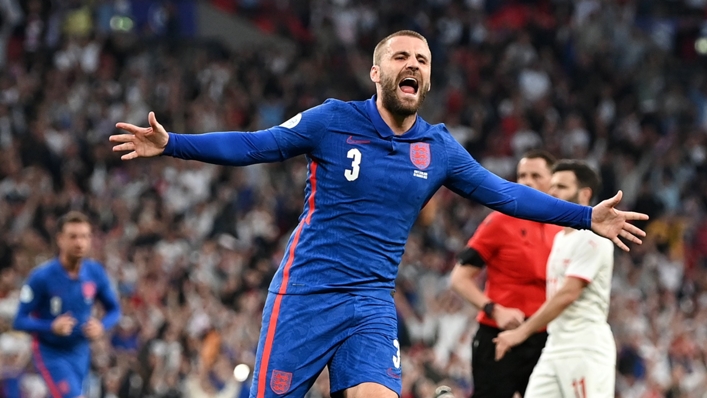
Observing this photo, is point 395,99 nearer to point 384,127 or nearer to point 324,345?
point 384,127

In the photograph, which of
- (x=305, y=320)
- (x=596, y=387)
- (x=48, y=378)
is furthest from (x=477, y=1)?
(x=305, y=320)

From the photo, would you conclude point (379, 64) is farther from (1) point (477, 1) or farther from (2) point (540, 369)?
(1) point (477, 1)

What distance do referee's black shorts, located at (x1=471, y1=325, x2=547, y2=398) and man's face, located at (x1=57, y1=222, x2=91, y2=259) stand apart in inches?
147

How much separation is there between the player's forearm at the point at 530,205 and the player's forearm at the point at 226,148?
1.11 m

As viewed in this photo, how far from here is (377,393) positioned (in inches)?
219

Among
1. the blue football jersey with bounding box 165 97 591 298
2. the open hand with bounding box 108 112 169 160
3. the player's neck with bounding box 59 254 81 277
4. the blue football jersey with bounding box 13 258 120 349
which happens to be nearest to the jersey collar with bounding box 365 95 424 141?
the blue football jersey with bounding box 165 97 591 298

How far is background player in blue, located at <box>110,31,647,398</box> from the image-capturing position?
5691mm

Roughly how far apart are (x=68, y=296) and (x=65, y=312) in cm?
15

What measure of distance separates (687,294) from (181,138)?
12851mm

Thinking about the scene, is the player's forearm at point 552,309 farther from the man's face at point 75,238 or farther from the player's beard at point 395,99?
the man's face at point 75,238

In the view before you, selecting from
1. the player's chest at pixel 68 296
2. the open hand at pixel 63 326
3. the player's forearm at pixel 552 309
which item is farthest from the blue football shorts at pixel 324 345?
the player's chest at pixel 68 296

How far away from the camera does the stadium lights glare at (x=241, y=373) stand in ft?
41.1

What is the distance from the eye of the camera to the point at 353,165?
19.1 feet

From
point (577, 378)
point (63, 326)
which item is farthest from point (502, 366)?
point (63, 326)
